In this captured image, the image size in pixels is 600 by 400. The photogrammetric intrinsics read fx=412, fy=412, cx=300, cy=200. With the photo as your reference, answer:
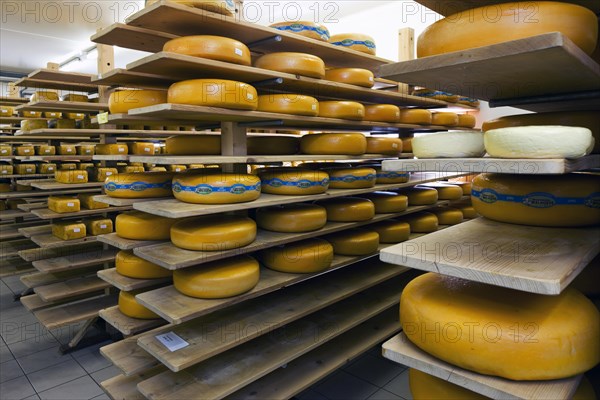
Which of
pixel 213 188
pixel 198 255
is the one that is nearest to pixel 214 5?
pixel 213 188

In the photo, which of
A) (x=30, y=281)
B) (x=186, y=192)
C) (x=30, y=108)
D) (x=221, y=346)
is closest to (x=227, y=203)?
(x=186, y=192)

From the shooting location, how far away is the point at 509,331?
1097 mm

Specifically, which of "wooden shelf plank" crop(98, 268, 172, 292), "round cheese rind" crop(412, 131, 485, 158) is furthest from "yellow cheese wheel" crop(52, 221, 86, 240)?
"round cheese rind" crop(412, 131, 485, 158)

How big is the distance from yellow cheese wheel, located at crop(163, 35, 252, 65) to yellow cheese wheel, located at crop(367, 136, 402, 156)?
52.4 inches

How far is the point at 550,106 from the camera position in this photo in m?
1.84

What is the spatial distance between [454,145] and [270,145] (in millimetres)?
1584

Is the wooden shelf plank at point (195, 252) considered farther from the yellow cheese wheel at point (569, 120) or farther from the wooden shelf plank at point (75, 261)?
the wooden shelf plank at point (75, 261)

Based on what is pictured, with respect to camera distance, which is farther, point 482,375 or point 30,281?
point 30,281

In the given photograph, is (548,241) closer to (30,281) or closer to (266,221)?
(266,221)

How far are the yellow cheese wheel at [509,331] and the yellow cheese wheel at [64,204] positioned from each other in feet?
10.4

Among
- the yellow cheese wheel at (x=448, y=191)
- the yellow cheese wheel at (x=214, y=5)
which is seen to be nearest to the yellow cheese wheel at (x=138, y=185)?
the yellow cheese wheel at (x=214, y=5)

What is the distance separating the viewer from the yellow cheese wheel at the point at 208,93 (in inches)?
76.8

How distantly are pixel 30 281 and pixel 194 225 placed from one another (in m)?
2.14

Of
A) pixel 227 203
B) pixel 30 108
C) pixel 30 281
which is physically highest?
pixel 30 108
